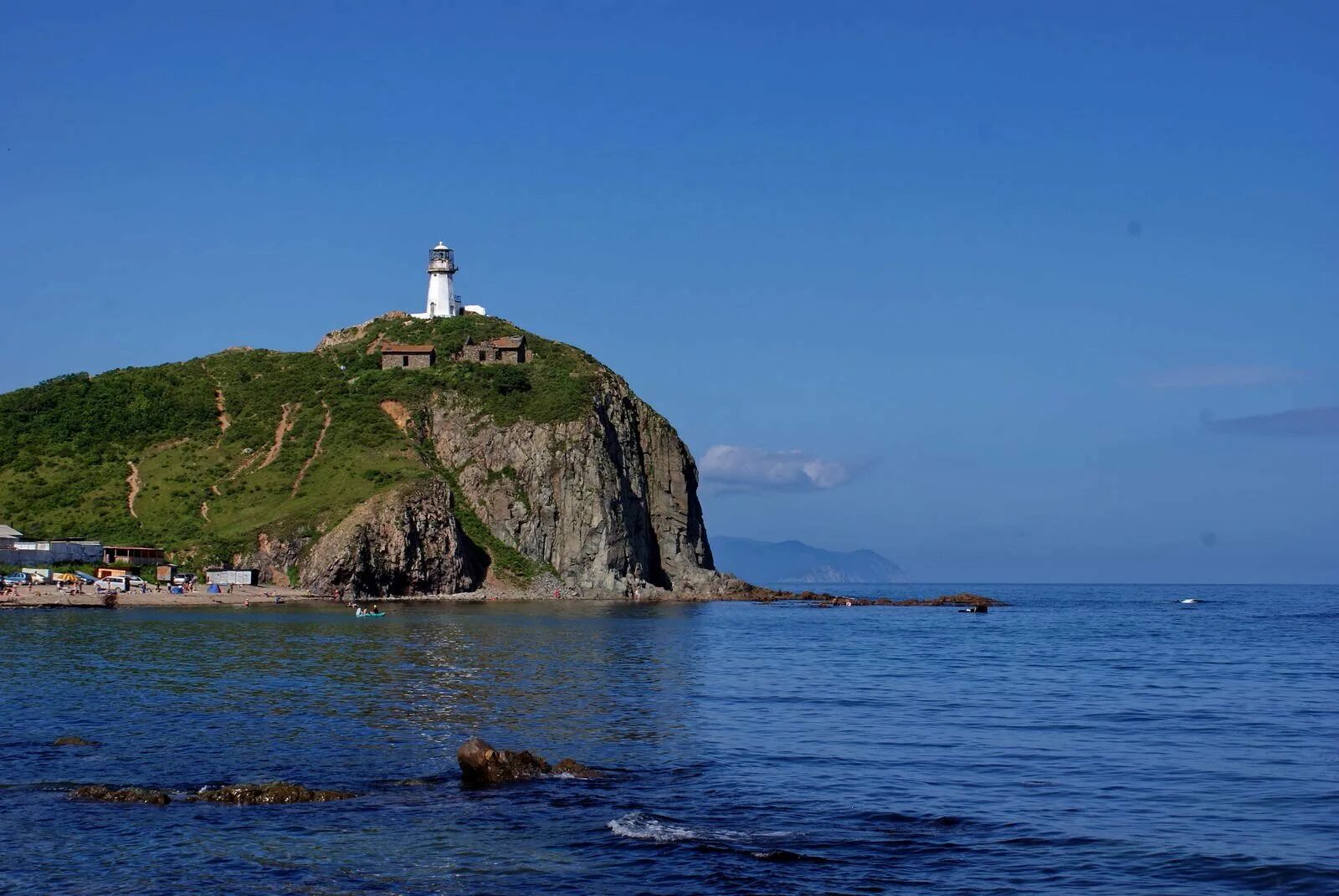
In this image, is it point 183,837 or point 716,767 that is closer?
point 183,837

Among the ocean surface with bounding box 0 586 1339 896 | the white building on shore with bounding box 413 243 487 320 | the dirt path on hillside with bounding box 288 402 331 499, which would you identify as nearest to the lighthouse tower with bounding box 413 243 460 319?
the white building on shore with bounding box 413 243 487 320

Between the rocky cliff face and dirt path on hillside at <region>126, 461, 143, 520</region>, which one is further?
the rocky cliff face

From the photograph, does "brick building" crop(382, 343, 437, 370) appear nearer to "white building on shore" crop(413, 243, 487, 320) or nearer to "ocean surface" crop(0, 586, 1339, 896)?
"white building on shore" crop(413, 243, 487, 320)

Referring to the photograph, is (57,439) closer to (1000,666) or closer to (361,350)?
(361,350)

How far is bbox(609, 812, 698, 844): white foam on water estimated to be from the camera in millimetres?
23922

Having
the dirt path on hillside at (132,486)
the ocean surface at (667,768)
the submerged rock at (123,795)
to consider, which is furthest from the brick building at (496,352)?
the submerged rock at (123,795)

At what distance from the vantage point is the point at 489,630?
75875 mm

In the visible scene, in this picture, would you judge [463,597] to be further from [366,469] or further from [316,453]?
[316,453]

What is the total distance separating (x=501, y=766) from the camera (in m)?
29.2

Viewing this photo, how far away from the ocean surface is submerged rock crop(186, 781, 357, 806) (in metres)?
0.59

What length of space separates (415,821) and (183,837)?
4.57 metres

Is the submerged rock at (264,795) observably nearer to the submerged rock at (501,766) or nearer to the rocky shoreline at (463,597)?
the submerged rock at (501,766)

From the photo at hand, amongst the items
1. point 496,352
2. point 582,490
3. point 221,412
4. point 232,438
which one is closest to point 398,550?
point 582,490

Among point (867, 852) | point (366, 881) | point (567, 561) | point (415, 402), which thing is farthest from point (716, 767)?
point (415, 402)
